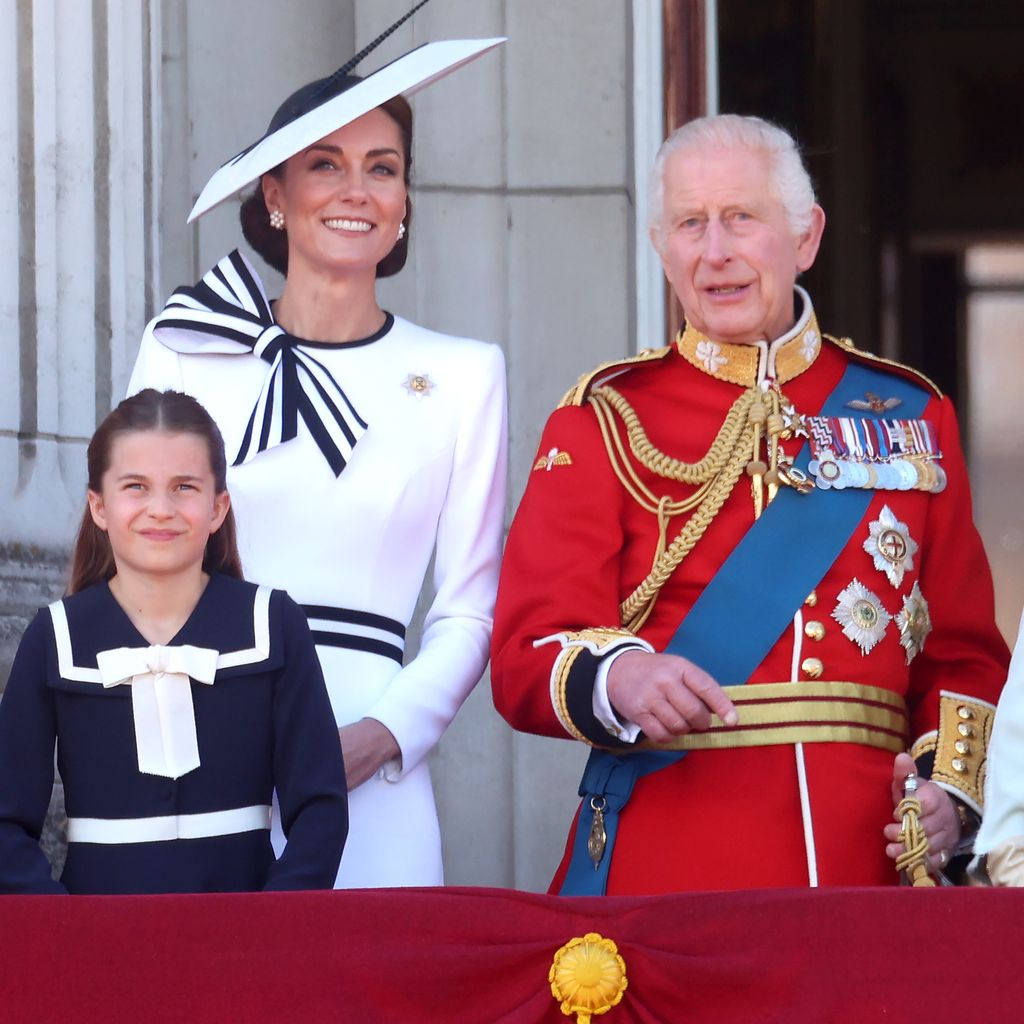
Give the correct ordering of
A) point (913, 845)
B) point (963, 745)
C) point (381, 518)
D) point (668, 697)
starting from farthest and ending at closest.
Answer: point (381, 518) → point (963, 745) → point (913, 845) → point (668, 697)

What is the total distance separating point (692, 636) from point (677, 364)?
17.1 inches

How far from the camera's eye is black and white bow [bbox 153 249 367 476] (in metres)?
3.09

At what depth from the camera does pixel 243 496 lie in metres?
3.08

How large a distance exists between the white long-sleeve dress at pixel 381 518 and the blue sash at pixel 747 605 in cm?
22

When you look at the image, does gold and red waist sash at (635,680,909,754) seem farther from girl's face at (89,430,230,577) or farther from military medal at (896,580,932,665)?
girl's face at (89,430,230,577)

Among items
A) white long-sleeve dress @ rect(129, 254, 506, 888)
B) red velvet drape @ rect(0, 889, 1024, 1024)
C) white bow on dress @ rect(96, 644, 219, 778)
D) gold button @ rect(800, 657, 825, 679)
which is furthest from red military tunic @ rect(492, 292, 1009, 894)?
red velvet drape @ rect(0, 889, 1024, 1024)

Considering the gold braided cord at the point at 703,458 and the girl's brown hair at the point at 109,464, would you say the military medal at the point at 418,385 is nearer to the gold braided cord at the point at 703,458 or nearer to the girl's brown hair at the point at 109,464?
the gold braided cord at the point at 703,458

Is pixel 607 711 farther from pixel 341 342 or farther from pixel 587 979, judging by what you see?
pixel 341 342

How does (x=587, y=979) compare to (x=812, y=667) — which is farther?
(x=812, y=667)

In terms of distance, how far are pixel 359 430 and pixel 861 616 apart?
0.69 meters

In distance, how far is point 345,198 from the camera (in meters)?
3.19

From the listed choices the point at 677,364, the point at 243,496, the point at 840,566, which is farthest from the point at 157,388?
the point at 840,566

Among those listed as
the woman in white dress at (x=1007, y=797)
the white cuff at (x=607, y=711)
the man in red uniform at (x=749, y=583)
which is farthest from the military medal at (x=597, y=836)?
the woman in white dress at (x=1007, y=797)

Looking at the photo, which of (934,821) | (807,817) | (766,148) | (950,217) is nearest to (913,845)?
(934,821)
